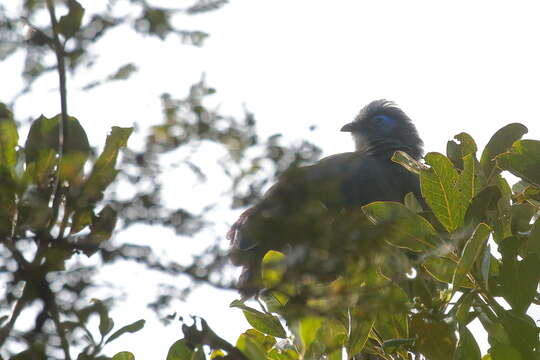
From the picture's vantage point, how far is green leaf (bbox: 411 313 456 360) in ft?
7.65

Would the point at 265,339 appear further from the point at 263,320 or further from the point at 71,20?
the point at 71,20

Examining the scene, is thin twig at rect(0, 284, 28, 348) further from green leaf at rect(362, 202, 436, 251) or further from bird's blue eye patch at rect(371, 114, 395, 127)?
bird's blue eye patch at rect(371, 114, 395, 127)

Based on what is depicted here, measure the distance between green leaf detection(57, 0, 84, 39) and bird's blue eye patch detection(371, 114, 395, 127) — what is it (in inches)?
324

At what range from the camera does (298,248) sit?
123 cm

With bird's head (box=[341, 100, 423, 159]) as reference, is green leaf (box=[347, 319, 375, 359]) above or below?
above

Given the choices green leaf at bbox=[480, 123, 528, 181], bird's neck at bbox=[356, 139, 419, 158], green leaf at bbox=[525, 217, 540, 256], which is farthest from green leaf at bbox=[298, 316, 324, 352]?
bird's neck at bbox=[356, 139, 419, 158]

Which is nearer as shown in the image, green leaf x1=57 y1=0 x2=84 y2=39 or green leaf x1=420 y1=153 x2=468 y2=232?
green leaf x1=57 y1=0 x2=84 y2=39

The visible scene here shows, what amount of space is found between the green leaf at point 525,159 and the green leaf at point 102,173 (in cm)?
153

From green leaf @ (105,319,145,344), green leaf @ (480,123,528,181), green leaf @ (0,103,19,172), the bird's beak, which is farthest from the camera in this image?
the bird's beak

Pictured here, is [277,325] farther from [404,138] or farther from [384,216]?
[404,138]

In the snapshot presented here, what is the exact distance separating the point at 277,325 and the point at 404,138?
21.7ft

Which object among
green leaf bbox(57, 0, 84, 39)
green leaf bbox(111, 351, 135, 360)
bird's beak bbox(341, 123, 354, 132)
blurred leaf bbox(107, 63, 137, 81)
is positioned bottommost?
bird's beak bbox(341, 123, 354, 132)

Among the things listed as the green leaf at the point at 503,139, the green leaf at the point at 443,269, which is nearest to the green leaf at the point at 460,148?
the green leaf at the point at 503,139

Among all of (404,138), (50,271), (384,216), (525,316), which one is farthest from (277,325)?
(404,138)
